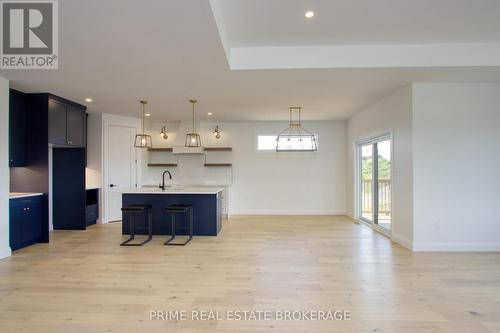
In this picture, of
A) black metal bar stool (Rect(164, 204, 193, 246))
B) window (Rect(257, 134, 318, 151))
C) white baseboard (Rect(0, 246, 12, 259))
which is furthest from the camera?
window (Rect(257, 134, 318, 151))

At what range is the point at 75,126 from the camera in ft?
19.0

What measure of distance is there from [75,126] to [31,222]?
6.90ft

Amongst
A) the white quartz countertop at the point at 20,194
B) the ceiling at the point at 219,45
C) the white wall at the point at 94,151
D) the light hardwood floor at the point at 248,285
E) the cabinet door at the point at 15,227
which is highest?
the ceiling at the point at 219,45

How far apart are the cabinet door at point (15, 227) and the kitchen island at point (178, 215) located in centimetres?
163

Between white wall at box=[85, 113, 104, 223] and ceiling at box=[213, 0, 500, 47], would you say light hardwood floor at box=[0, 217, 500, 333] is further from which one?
ceiling at box=[213, 0, 500, 47]

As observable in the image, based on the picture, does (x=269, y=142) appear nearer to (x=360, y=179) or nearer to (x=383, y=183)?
(x=360, y=179)

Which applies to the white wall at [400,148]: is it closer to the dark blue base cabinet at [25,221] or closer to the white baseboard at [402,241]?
the white baseboard at [402,241]

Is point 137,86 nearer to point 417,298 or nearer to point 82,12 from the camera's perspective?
point 82,12

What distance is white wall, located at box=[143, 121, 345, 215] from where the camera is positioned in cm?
784

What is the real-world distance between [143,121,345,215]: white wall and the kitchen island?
2.29 meters

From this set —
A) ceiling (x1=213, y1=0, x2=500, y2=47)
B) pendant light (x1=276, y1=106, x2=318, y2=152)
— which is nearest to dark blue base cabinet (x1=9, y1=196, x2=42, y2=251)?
ceiling (x1=213, y1=0, x2=500, y2=47)

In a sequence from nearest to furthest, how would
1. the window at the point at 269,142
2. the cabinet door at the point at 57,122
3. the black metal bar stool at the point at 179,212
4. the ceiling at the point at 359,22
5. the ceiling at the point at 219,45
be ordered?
the ceiling at the point at 219,45 < the ceiling at the point at 359,22 < the black metal bar stool at the point at 179,212 < the cabinet door at the point at 57,122 < the window at the point at 269,142

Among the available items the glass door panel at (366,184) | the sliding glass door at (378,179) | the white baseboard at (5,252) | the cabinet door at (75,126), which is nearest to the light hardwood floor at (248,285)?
the white baseboard at (5,252)

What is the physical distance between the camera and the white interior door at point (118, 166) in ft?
22.1
